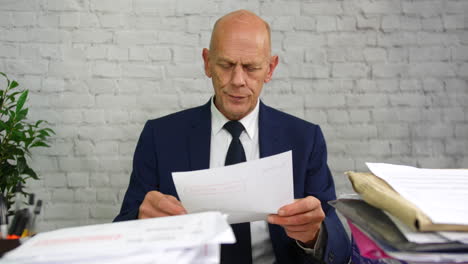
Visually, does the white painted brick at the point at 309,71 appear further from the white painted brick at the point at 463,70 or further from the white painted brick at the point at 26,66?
the white painted brick at the point at 26,66

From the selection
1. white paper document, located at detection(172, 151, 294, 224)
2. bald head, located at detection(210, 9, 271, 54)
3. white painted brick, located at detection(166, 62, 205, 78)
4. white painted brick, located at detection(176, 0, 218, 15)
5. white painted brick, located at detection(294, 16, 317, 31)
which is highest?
white painted brick, located at detection(176, 0, 218, 15)

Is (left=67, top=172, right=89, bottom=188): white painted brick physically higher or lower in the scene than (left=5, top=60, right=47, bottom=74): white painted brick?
lower

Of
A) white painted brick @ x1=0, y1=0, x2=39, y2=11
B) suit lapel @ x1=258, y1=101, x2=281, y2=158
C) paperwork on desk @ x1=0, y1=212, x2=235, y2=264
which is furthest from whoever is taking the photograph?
white painted brick @ x1=0, y1=0, x2=39, y2=11

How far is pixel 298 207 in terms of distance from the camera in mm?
848

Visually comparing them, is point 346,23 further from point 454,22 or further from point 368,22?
point 454,22

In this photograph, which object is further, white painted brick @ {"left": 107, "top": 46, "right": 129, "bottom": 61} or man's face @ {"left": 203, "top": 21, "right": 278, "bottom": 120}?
white painted brick @ {"left": 107, "top": 46, "right": 129, "bottom": 61}

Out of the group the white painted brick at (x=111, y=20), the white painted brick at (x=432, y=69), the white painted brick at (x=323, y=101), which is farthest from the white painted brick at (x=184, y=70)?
the white painted brick at (x=432, y=69)

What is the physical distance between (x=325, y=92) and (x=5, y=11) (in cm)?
156

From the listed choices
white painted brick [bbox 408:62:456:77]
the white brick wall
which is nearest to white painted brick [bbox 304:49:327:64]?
the white brick wall

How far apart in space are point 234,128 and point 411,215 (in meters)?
0.82

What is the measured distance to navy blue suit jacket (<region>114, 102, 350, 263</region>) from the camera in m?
1.30

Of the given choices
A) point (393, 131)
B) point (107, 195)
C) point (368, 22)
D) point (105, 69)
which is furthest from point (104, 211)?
point (368, 22)

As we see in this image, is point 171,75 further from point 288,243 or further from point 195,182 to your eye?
point 195,182

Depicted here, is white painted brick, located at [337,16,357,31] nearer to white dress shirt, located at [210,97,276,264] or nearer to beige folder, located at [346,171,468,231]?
white dress shirt, located at [210,97,276,264]
